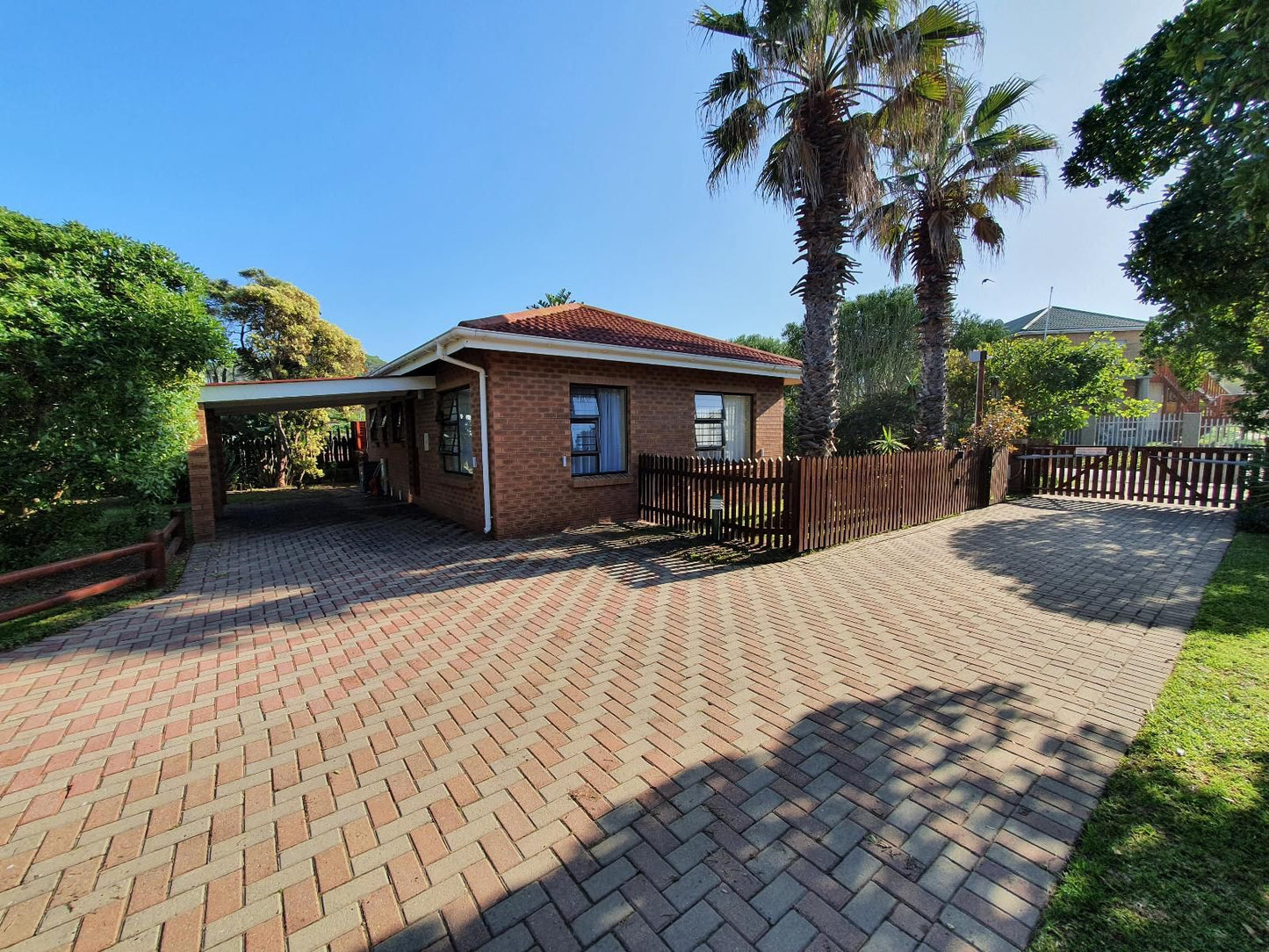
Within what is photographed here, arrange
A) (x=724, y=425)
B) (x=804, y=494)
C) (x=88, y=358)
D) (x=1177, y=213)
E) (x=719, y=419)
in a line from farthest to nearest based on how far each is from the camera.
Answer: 1. (x=724, y=425)
2. (x=719, y=419)
3. (x=1177, y=213)
4. (x=804, y=494)
5. (x=88, y=358)

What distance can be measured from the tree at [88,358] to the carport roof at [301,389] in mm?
2094

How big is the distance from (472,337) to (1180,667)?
27.9 feet

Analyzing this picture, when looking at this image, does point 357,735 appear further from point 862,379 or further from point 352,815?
point 862,379

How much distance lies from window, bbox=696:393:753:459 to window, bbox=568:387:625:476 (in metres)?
2.13

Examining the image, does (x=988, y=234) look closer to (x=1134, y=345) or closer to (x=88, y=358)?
(x=88, y=358)

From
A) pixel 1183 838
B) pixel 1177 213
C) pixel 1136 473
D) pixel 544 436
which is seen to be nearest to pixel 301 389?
pixel 544 436

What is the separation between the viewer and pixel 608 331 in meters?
10.1

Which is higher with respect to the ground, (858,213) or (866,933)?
(858,213)

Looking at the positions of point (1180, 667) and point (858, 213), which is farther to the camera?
point (858, 213)

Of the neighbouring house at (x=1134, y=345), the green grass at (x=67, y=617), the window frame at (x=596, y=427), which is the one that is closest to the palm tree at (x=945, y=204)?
the window frame at (x=596, y=427)

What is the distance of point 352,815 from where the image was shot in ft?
8.04

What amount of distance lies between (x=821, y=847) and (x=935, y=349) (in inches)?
503

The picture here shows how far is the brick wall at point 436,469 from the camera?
8961 mm

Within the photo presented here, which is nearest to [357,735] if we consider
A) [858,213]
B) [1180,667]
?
[1180,667]
